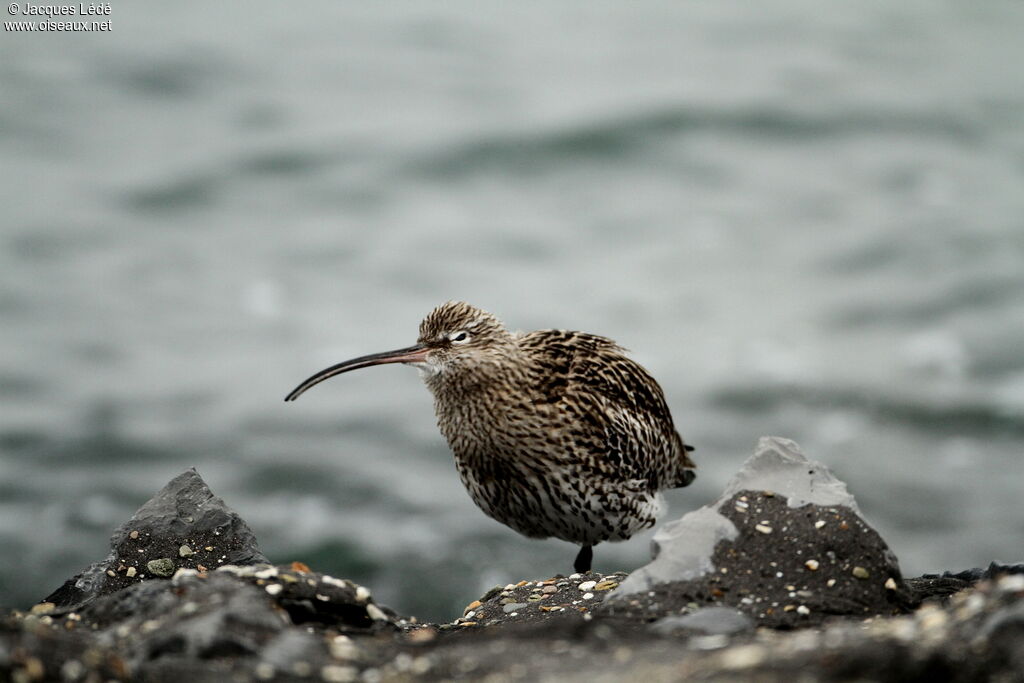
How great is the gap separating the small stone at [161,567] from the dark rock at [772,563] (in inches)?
88.7

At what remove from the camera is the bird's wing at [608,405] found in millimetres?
8820

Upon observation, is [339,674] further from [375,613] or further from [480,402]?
[480,402]

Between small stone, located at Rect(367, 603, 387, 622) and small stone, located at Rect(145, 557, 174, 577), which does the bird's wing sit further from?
small stone, located at Rect(367, 603, 387, 622)

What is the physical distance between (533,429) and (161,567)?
2.67 m

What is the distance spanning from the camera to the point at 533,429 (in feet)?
28.4

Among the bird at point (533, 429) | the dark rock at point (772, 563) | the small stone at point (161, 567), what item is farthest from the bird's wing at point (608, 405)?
the small stone at point (161, 567)

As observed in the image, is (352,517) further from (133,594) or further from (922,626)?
(922,626)

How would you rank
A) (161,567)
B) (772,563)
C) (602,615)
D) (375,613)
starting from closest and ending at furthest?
1. (602,615)
2. (375,613)
3. (772,563)
4. (161,567)

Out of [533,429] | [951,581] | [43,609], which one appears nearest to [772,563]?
[951,581]

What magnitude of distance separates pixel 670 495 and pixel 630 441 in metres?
7.42

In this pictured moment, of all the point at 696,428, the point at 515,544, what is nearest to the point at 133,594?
the point at 515,544

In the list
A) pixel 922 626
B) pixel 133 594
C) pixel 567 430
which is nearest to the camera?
pixel 922 626

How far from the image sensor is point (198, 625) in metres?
5.03

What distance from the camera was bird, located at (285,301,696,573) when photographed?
28.3 feet
